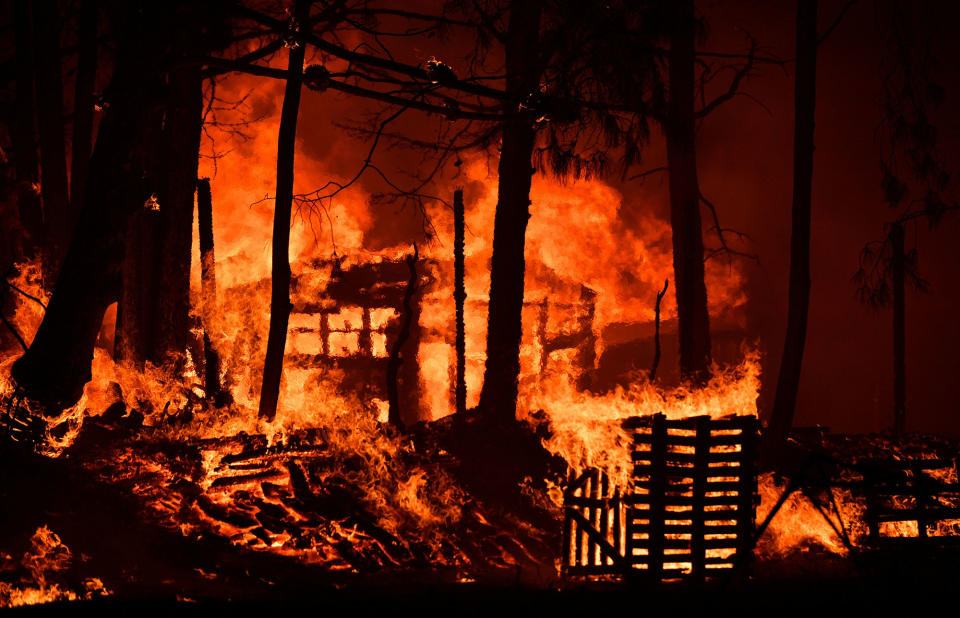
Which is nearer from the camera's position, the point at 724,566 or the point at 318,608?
the point at 318,608

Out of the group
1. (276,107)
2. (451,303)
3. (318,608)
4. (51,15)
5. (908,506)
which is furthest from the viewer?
(276,107)

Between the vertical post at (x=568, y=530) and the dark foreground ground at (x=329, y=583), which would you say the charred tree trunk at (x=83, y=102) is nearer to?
the dark foreground ground at (x=329, y=583)

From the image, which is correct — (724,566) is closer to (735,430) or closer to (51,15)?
(735,430)

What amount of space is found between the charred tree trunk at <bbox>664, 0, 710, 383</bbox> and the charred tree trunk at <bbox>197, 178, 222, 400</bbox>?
938cm

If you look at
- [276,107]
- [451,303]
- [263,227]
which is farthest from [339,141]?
[451,303]

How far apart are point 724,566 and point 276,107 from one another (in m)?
27.9

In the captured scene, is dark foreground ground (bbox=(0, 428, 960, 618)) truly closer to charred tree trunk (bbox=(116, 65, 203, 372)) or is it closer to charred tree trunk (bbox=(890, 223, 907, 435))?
charred tree trunk (bbox=(116, 65, 203, 372))

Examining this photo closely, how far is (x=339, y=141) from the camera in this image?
108 feet

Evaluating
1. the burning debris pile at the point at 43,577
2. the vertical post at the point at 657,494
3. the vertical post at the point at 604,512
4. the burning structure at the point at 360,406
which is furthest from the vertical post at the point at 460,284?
the burning debris pile at the point at 43,577

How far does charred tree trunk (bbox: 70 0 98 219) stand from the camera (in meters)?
13.4

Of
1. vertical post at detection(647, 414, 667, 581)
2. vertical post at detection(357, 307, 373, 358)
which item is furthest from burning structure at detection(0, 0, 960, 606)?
vertical post at detection(357, 307, 373, 358)

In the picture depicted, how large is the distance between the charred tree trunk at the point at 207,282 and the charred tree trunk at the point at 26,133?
2.74m

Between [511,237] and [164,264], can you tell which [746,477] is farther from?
[164,264]

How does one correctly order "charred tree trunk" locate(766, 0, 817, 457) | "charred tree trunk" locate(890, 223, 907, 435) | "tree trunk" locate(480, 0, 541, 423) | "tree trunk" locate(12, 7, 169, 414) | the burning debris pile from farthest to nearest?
"charred tree trunk" locate(890, 223, 907, 435)
"charred tree trunk" locate(766, 0, 817, 457)
"tree trunk" locate(480, 0, 541, 423)
"tree trunk" locate(12, 7, 169, 414)
the burning debris pile
